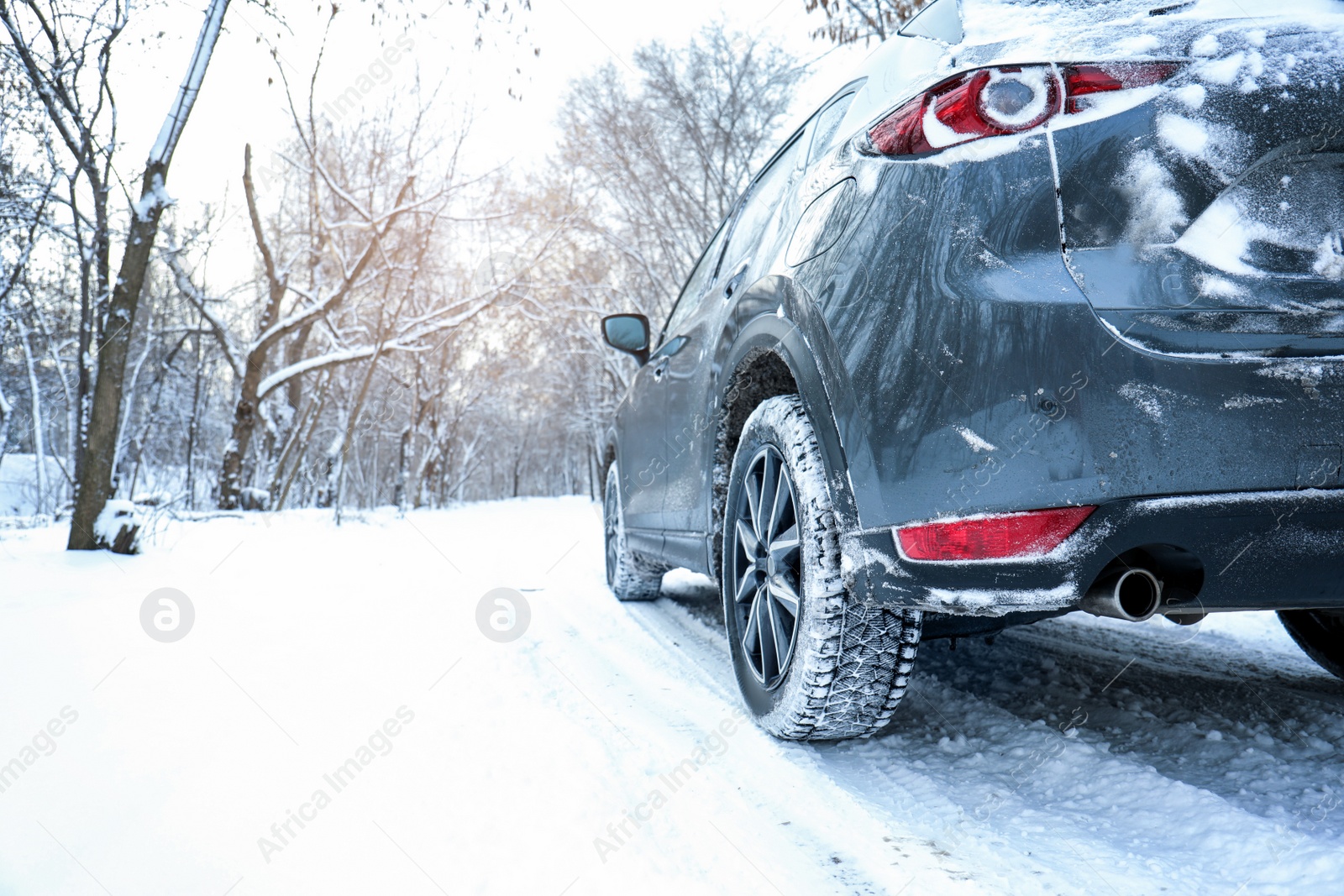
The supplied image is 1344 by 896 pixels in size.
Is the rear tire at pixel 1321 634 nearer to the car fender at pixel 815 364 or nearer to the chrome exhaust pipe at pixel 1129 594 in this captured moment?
the chrome exhaust pipe at pixel 1129 594

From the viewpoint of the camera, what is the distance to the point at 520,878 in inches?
53.7

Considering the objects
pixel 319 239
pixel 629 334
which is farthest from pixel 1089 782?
pixel 319 239

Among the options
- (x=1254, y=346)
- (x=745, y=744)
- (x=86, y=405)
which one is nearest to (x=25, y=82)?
(x=86, y=405)

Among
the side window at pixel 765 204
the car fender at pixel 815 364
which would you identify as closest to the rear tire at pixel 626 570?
the side window at pixel 765 204

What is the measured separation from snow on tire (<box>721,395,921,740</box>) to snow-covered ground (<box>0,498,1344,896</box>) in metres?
0.14

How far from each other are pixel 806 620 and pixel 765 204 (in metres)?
1.57

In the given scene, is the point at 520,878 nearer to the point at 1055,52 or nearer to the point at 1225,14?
the point at 1055,52

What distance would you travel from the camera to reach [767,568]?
216 cm

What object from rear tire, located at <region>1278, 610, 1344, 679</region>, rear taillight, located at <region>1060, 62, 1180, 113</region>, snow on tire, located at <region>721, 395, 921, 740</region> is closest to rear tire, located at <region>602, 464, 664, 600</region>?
snow on tire, located at <region>721, 395, 921, 740</region>

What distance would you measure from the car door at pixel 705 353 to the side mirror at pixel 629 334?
2.42 feet

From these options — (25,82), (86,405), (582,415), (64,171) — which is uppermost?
(25,82)

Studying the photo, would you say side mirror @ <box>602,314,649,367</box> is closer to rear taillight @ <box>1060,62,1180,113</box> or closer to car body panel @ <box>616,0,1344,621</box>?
car body panel @ <box>616,0,1344,621</box>

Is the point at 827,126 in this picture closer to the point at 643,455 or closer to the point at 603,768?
the point at 603,768

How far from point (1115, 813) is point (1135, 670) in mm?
1253
